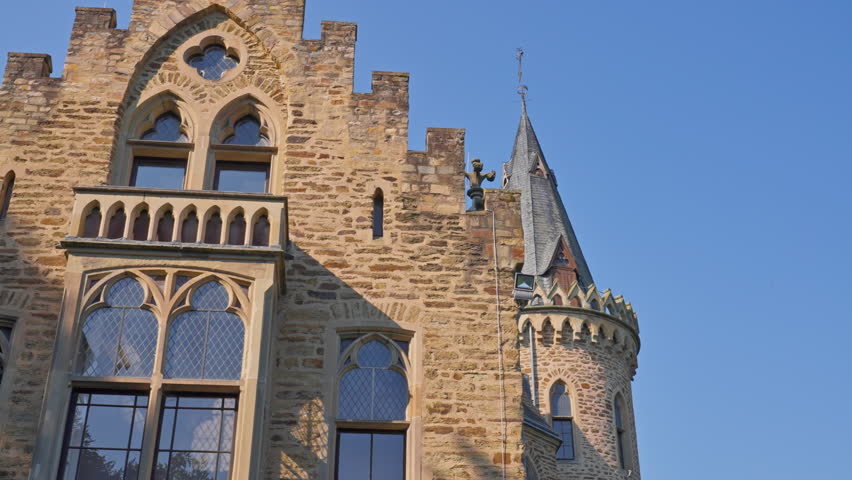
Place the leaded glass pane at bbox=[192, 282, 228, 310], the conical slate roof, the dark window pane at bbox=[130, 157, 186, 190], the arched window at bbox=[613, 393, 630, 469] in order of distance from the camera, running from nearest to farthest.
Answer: the leaded glass pane at bbox=[192, 282, 228, 310]
the dark window pane at bbox=[130, 157, 186, 190]
the arched window at bbox=[613, 393, 630, 469]
the conical slate roof

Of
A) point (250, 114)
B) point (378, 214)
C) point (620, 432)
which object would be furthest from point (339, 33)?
point (620, 432)

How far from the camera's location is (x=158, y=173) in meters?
14.0

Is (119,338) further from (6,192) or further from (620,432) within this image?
(620,432)

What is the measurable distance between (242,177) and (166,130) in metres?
1.24

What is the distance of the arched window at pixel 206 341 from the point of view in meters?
11.3

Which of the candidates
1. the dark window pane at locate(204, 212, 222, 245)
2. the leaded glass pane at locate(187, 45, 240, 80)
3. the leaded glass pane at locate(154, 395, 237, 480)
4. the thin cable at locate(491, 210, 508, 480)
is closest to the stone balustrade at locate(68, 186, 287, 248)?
the dark window pane at locate(204, 212, 222, 245)

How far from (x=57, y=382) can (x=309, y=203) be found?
388 centimetres

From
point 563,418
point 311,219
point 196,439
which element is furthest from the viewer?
point 563,418

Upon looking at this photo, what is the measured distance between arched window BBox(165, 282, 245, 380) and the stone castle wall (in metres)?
0.79

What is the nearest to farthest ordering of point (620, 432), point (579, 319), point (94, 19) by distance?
point (94, 19) < point (620, 432) < point (579, 319)

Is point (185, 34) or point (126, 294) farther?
point (185, 34)

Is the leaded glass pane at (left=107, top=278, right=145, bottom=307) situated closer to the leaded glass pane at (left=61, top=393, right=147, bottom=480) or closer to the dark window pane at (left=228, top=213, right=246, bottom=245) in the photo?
the leaded glass pane at (left=61, top=393, right=147, bottom=480)

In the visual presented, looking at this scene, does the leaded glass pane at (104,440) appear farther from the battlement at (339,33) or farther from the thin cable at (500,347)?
the battlement at (339,33)

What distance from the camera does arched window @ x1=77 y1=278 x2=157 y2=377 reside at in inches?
441
